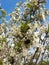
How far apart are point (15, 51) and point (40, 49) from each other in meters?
1.39

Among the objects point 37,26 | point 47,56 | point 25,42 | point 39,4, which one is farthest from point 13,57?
point 47,56

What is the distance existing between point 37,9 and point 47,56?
29.6ft

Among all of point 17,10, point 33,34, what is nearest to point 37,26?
point 33,34

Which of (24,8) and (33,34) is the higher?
(24,8)

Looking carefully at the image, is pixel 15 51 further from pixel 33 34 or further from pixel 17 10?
pixel 17 10

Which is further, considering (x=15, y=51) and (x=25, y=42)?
(x=15, y=51)

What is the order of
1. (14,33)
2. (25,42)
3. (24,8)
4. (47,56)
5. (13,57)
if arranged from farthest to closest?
(47,56), (24,8), (14,33), (13,57), (25,42)

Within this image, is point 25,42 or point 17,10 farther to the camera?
point 17,10

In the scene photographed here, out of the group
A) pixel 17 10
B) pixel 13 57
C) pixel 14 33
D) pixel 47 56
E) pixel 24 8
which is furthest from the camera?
pixel 47 56

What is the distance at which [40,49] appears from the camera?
26.2ft

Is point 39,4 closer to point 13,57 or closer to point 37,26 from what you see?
point 37,26

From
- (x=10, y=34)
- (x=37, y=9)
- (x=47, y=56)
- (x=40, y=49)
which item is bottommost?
(x=47, y=56)

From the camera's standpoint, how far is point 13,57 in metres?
6.77

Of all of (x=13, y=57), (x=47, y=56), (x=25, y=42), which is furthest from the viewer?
(x=47, y=56)
